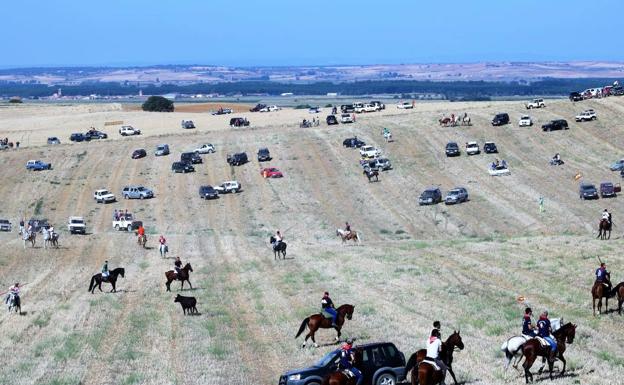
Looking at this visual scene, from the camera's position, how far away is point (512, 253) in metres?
53.2

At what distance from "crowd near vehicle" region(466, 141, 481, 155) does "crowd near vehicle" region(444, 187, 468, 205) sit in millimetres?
21842

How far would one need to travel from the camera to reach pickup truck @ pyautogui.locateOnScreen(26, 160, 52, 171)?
113500 millimetres

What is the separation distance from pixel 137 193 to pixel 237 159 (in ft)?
52.9

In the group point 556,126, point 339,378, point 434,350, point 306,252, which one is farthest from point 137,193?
point 339,378

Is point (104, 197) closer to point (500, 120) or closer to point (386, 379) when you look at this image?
point (500, 120)

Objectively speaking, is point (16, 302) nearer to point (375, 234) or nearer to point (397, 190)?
point (375, 234)

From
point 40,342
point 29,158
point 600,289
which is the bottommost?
point 29,158

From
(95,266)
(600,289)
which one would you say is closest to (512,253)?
(600,289)

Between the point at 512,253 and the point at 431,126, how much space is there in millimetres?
74745

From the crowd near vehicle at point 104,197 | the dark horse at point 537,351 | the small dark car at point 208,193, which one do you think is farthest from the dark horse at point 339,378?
the crowd near vehicle at point 104,197

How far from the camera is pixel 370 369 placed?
25.0 meters

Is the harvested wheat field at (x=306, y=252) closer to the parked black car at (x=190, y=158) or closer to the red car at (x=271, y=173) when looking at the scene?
the red car at (x=271, y=173)

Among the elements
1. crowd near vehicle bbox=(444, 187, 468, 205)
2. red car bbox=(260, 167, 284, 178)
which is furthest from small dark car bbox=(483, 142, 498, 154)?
crowd near vehicle bbox=(444, 187, 468, 205)

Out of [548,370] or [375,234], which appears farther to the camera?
[375,234]
